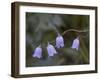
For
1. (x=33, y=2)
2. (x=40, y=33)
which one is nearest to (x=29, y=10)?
(x=33, y=2)

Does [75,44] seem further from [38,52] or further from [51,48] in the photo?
[38,52]

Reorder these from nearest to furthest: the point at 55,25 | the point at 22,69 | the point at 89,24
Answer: the point at 22,69
the point at 55,25
the point at 89,24

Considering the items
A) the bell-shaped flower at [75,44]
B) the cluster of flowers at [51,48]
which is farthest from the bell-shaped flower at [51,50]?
the bell-shaped flower at [75,44]

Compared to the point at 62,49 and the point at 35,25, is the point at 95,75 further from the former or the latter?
the point at 35,25

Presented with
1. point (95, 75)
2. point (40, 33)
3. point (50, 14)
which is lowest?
point (95, 75)

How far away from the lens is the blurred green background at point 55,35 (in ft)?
6.05

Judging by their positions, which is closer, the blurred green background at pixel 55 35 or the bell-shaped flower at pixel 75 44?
the blurred green background at pixel 55 35

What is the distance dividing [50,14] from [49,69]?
45cm

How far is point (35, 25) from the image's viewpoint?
6.09ft

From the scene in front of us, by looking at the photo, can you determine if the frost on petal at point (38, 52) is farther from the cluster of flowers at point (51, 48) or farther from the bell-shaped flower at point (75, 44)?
the bell-shaped flower at point (75, 44)

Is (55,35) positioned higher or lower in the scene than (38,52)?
higher

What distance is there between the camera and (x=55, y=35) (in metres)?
1.92

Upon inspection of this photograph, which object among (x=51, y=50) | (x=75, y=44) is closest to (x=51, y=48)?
(x=51, y=50)

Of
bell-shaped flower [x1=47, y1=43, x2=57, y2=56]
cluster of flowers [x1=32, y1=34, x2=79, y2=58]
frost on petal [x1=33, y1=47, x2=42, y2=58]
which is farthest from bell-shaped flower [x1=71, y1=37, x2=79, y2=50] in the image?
frost on petal [x1=33, y1=47, x2=42, y2=58]
